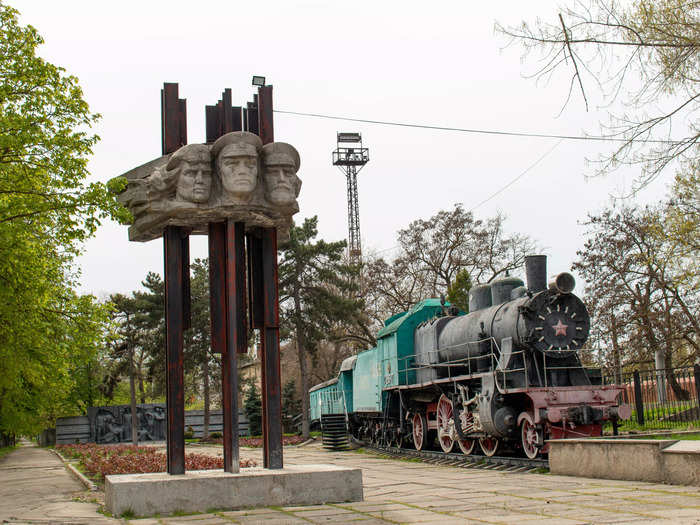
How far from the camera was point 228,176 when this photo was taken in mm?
Answer: 9133

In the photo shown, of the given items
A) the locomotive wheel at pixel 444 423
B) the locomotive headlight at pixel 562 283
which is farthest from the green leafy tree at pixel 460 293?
the locomotive headlight at pixel 562 283

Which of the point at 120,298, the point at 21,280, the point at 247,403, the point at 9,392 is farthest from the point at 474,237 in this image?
the point at 21,280

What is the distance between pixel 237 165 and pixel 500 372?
28.0ft

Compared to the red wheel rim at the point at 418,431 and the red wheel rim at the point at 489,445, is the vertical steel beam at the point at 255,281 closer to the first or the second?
the red wheel rim at the point at 489,445

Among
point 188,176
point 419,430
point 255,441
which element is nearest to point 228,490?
point 188,176

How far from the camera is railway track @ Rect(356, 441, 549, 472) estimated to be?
46.0 ft

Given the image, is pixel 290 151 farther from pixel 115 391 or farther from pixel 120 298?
pixel 115 391

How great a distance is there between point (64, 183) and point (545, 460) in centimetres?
1032

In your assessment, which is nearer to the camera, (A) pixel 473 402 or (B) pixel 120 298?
(A) pixel 473 402

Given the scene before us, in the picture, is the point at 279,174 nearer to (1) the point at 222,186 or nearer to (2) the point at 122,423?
(1) the point at 222,186

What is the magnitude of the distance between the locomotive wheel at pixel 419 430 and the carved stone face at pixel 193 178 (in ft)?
42.1

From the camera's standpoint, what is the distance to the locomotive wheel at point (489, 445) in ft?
53.3

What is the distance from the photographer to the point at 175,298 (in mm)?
9258

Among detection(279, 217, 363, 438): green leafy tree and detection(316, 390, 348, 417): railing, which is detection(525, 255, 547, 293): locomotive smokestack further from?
detection(279, 217, 363, 438): green leafy tree
